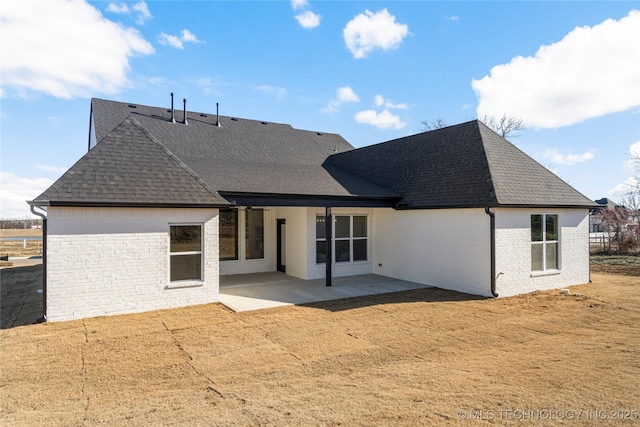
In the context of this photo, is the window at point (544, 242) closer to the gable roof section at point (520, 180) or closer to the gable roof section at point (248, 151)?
the gable roof section at point (520, 180)

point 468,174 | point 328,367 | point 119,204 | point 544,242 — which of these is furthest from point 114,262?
point 544,242

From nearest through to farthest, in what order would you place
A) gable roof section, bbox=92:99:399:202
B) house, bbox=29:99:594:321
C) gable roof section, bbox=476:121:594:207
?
1. house, bbox=29:99:594:321
2. gable roof section, bbox=476:121:594:207
3. gable roof section, bbox=92:99:399:202

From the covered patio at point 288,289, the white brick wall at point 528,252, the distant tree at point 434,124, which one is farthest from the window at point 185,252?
the distant tree at point 434,124

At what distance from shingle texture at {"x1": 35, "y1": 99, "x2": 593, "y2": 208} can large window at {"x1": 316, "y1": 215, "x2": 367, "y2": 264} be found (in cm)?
139

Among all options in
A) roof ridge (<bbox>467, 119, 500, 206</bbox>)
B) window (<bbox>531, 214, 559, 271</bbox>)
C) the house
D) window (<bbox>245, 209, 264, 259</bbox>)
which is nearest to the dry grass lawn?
the house

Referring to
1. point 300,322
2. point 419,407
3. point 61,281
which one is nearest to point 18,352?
point 61,281

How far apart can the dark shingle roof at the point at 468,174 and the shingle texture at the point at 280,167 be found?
0.15 ft

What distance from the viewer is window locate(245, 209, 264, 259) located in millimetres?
15117

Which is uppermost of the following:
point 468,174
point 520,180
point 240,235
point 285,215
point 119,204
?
point 468,174

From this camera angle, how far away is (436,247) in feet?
41.1

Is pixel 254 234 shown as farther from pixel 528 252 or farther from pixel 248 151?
pixel 528 252

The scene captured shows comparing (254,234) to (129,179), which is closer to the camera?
(129,179)

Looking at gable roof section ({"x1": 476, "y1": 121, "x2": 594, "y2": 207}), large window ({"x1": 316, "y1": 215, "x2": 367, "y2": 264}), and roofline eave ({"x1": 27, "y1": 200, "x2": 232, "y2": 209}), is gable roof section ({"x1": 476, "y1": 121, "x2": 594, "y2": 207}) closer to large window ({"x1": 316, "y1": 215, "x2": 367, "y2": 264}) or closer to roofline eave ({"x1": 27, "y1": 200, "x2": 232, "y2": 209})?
large window ({"x1": 316, "y1": 215, "x2": 367, "y2": 264})

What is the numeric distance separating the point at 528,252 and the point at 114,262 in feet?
39.4
